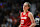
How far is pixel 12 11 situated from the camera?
6.81m

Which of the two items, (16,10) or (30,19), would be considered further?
(16,10)

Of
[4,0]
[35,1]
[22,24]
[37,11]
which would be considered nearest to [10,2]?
[4,0]

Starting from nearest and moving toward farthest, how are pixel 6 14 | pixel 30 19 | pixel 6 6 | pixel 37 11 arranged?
pixel 30 19 → pixel 37 11 → pixel 6 14 → pixel 6 6

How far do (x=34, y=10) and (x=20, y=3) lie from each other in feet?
3.07

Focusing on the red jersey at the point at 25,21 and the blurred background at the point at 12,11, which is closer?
the red jersey at the point at 25,21

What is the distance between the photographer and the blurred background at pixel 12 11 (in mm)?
5965

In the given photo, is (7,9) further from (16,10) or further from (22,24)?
(22,24)

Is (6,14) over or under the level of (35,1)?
under

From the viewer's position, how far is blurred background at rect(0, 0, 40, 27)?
5965mm

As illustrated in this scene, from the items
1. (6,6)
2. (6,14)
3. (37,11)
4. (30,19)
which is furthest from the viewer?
(6,6)

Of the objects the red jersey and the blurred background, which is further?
the blurred background

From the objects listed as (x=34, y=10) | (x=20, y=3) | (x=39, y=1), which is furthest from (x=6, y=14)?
(x=39, y=1)

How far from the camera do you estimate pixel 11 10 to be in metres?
6.91

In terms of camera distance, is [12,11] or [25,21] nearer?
[25,21]
